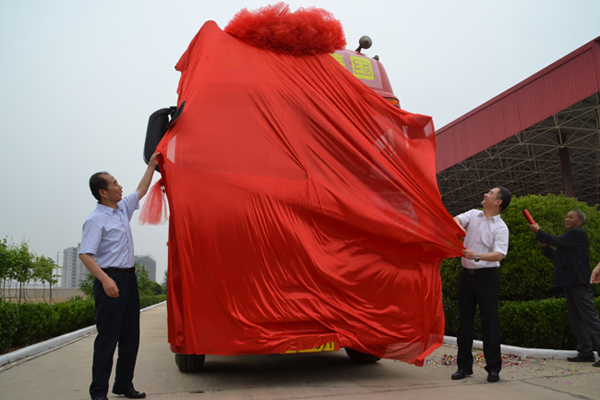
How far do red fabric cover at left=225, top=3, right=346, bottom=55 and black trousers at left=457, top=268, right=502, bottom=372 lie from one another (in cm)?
260

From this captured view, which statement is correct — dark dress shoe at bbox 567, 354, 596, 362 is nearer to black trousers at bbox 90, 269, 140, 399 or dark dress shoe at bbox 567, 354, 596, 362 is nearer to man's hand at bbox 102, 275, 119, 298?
black trousers at bbox 90, 269, 140, 399

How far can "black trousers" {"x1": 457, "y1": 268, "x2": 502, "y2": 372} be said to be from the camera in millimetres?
3885

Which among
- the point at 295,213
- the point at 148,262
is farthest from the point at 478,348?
the point at 148,262

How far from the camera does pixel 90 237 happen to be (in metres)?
3.21

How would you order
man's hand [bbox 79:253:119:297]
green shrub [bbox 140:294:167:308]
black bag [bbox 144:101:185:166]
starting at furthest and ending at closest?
green shrub [bbox 140:294:167:308], black bag [bbox 144:101:185:166], man's hand [bbox 79:253:119:297]

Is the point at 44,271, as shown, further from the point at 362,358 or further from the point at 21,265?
the point at 362,358

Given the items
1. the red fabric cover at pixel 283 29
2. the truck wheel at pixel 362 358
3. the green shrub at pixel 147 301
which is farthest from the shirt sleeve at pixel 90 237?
the green shrub at pixel 147 301

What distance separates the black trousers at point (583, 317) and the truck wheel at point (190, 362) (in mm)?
3872

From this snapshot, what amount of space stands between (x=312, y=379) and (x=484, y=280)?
182 centimetres

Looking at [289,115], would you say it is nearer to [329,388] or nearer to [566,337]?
[329,388]

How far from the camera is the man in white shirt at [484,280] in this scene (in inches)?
153

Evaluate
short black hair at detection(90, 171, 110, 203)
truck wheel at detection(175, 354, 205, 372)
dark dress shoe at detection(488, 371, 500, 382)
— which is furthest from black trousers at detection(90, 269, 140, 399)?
dark dress shoe at detection(488, 371, 500, 382)

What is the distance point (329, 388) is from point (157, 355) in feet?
9.94

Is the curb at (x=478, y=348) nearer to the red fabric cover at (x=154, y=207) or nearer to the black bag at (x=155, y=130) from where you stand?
the red fabric cover at (x=154, y=207)
